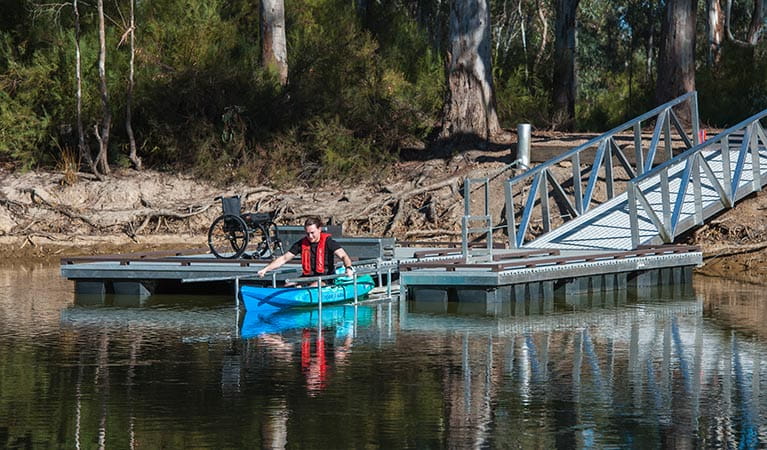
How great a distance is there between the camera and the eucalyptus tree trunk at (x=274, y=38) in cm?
3328

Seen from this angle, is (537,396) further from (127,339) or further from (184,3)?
(184,3)

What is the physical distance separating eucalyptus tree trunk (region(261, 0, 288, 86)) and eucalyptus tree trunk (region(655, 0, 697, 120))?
27.9 feet

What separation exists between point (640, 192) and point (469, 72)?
9.70 metres

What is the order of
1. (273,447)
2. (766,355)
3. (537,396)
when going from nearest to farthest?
(273,447)
(537,396)
(766,355)

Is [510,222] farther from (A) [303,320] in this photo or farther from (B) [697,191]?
(A) [303,320]

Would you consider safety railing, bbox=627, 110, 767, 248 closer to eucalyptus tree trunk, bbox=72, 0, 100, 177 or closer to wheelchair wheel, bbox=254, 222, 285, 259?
wheelchair wheel, bbox=254, 222, 285, 259

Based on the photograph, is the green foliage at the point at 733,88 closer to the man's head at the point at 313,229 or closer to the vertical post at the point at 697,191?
the vertical post at the point at 697,191

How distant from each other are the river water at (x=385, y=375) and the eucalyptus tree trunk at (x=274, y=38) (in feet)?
43.0

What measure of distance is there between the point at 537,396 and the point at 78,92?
2022 centimetres

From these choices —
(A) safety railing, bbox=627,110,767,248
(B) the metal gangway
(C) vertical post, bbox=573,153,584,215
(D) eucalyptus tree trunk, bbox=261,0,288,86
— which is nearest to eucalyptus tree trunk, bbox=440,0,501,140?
(B) the metal gangway

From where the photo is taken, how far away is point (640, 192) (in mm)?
23422

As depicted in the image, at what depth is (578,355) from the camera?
15.9 meters

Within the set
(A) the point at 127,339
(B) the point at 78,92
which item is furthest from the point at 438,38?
(A) the point at 127,339

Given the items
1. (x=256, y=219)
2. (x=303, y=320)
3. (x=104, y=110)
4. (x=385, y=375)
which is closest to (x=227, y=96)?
(x=104, y=110)
